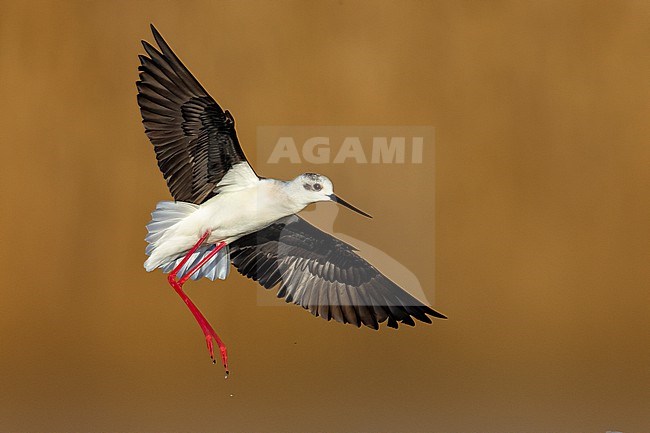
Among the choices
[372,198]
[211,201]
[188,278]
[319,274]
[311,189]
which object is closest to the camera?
[311,189]

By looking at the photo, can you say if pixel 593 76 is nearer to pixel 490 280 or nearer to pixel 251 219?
pixel 490 280

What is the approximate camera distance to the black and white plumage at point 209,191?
2504 millimetres

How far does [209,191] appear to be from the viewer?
260 cm

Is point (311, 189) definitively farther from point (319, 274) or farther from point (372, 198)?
point (372, 198)

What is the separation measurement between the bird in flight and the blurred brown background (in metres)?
0.74

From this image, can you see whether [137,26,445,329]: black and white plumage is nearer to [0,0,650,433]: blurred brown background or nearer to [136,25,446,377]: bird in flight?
[136,25,446,377]: bird in flight

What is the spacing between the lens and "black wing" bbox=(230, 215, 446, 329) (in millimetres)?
2793

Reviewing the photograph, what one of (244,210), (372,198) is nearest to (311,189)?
(244,210)

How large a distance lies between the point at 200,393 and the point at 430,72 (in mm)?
1158

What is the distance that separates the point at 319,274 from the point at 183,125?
525 millimetres

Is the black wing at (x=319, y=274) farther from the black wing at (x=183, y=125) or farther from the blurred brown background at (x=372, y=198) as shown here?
the blurred brown background at (x=372, y=198)

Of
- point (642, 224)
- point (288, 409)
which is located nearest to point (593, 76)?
point (642, 224)

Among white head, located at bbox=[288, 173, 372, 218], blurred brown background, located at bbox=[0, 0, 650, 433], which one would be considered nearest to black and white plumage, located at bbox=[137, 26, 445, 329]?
white head, located at bbox=[288, 173, 372, 218]

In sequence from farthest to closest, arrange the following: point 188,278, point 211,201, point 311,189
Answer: point 188,278
point 211,201
point 311,189
